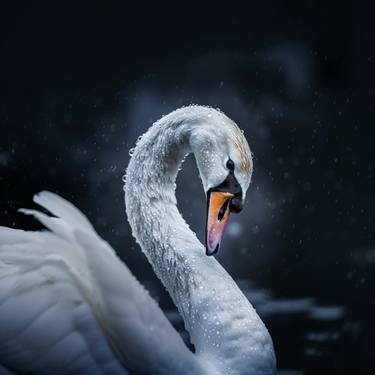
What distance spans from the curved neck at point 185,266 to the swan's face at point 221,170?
7cm

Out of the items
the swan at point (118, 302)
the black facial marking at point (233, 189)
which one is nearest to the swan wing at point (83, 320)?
the swan at point (118, 302)

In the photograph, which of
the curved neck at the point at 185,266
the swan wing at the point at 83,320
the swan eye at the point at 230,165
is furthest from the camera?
the swan eye at the point at 230,165

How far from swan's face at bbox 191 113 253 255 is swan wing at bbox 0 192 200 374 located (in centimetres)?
35

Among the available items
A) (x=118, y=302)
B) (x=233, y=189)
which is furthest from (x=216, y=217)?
(x=118, y=302)

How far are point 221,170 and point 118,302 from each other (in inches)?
22.2

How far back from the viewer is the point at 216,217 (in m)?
1.88

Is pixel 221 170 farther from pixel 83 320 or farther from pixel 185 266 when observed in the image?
pixel 83 320

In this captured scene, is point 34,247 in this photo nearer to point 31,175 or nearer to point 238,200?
point 238,200

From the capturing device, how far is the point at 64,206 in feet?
5.40

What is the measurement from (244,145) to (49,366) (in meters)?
0.74

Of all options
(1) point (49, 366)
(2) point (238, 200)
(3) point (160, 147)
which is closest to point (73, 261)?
(1) point (49, 366)

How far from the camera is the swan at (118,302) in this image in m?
1.52

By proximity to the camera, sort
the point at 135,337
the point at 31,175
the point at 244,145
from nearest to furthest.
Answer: the point at 135,337, the point at 244,145, the point at 31,175

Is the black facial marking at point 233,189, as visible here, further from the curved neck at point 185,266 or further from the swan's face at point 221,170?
the curved neck at point 185,266
